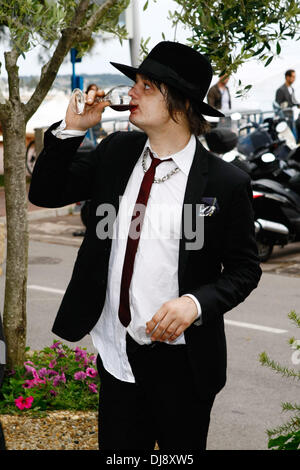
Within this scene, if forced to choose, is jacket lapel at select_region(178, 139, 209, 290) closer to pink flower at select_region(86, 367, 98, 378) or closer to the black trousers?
the black trousers

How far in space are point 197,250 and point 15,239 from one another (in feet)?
6.77

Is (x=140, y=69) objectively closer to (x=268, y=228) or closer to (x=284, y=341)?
(x=284, y=341)

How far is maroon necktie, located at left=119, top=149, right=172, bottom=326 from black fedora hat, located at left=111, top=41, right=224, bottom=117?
332 millimetres

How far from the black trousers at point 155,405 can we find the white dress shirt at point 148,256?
0.14ft

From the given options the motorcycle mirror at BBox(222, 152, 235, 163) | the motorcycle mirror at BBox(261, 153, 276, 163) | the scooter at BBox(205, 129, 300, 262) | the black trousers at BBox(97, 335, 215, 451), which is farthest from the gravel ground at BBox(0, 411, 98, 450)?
the motorcycle mirror at BBox(261, 153, 276, 163)

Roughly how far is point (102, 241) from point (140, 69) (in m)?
0.65

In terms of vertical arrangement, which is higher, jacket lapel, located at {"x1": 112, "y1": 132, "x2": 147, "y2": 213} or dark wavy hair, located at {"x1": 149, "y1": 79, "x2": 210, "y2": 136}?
dark wavy hair, located at {"x1": 149, "y1": 79, "x2": 210, "y2": 136}

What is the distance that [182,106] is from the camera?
9.86 ft

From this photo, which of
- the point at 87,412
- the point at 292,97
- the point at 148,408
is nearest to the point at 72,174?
the point at 148,408

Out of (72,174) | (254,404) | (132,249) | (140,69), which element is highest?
(140,69)

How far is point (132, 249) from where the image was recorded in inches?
116

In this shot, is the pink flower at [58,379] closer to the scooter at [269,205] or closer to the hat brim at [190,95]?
the hat brim at [190,95]

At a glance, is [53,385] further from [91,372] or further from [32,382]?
[91,372]

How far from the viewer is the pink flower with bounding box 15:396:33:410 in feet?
14.3
